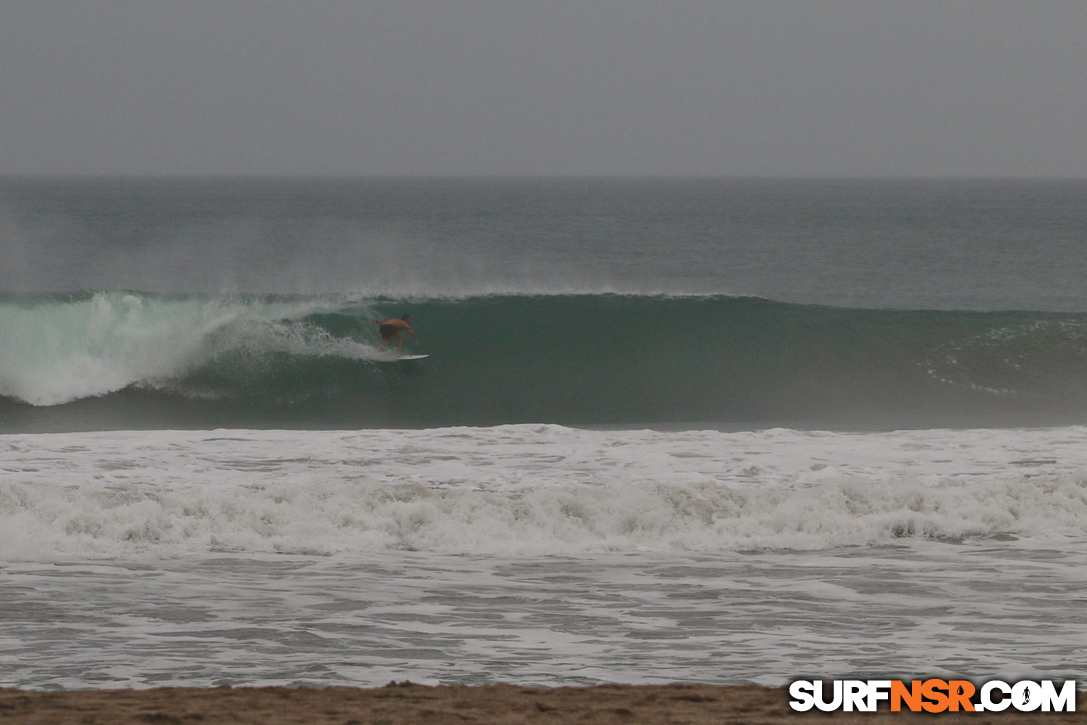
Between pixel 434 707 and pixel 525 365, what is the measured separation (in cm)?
1280

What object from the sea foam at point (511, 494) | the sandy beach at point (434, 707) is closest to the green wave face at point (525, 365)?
the sea foam at point (511, 494)

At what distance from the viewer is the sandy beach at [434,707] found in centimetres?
462

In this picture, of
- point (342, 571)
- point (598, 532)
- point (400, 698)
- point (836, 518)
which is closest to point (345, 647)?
point (400, 698)

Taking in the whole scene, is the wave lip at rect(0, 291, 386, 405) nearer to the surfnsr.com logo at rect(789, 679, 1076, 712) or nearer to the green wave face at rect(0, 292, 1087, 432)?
the green wave face at rect(0, 292, 1087, 432)

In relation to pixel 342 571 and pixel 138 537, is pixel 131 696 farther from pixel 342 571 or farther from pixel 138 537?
pixel 138 537

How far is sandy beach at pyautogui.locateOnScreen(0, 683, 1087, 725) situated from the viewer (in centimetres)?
462

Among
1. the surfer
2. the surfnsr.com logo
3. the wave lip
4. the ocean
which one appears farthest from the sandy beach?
the surfer

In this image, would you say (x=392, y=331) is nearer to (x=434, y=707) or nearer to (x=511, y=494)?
(x=511, y=494)

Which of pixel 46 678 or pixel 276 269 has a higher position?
pixel 276 269

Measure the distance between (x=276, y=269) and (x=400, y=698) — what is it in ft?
113

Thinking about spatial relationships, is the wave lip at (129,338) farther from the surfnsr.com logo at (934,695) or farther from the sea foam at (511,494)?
the surfnsr.com logo at (934,695)

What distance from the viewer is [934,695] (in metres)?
5.18

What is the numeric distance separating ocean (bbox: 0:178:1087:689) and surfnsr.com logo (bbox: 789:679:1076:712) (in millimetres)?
243

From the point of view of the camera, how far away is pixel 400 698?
5.01 m
